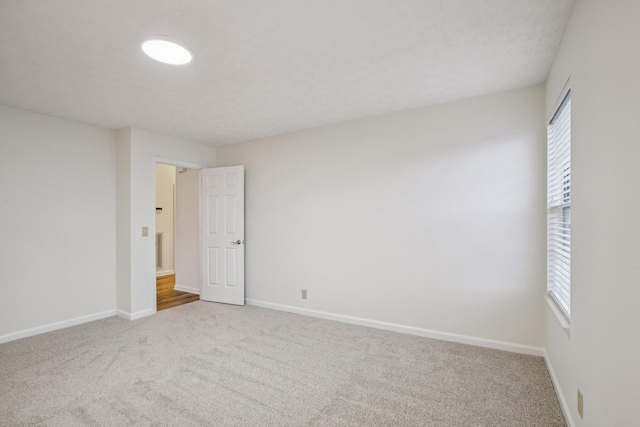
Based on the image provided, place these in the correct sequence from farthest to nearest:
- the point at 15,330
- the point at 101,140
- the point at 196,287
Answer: the point at 196,287, the point at 101,140, the point at 15,330

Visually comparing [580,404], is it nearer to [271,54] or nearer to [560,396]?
[560,396]

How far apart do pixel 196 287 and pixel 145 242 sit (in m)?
1.53

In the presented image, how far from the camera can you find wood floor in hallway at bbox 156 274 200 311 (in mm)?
4504

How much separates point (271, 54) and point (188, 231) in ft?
13.0

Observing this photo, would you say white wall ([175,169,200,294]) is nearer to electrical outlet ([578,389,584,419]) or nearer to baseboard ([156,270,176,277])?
baseboard ([156,270,176,277])

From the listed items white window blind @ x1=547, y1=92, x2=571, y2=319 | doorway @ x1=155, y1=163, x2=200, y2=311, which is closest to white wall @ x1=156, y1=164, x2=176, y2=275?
doorway @ x1=155, y1=163, x2=200, y2=311

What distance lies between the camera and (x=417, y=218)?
10.7 ft

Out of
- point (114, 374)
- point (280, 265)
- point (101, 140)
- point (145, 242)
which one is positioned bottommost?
point (114, 374)

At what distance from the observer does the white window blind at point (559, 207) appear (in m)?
2.10

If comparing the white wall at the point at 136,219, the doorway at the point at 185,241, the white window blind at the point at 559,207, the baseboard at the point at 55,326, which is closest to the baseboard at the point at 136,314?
the white wall at the point at 136,219

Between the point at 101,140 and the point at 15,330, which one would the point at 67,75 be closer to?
the point at 101,140

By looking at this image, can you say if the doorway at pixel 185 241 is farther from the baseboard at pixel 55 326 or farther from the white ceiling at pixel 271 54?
the white ceiling at pixel 271 54

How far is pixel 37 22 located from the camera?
5.81 ft

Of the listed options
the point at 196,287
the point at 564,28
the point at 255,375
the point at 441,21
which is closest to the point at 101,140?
the point at 196,287
